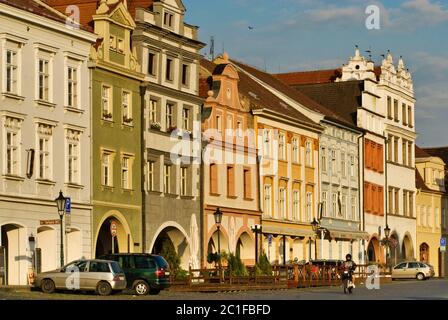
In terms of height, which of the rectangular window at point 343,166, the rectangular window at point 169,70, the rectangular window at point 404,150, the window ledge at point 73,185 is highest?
the rectangular window at point 169,70

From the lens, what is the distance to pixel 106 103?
6825cm

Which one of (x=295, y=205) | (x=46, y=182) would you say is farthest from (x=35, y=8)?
(x=295, y=205)

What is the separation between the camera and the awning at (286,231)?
3391 inches

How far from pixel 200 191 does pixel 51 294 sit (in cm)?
2648

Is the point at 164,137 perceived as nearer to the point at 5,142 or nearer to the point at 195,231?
the point at 195,231

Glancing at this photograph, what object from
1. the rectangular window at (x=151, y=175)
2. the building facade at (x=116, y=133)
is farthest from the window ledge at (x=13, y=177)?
the rectangular window at (x=151, y=175)

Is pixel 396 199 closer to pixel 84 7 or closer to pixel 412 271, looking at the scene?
pixel 412 271

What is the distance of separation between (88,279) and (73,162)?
1328 cm

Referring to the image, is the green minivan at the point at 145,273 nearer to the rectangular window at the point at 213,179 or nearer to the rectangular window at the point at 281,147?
the rectangular window at the point at 213,179

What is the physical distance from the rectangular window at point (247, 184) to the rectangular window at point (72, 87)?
20.3 meters

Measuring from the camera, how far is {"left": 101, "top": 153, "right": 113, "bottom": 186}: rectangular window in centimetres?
6775

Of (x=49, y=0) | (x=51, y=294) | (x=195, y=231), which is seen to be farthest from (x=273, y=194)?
(x=51, y=294)

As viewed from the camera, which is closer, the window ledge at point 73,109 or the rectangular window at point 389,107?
the window ledge at point 73,109
